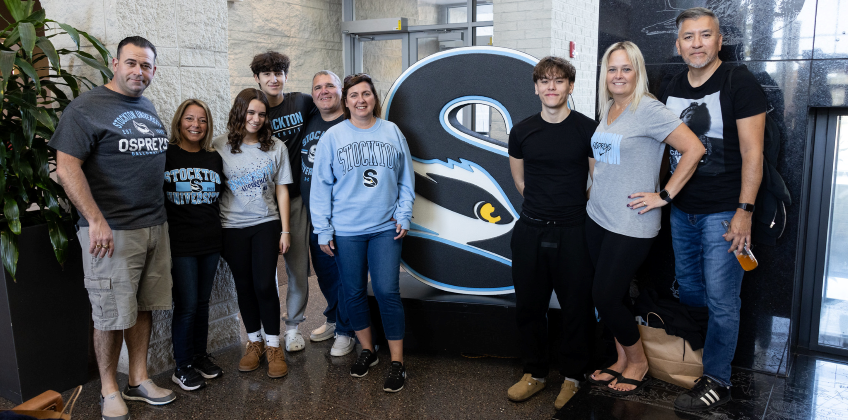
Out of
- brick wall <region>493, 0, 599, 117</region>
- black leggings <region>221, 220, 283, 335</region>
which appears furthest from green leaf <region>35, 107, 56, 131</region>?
brick wall <region>493, 0, 599, 117</region>

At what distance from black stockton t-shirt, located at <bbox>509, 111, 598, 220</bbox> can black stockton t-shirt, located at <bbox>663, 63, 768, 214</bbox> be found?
14.2 inches

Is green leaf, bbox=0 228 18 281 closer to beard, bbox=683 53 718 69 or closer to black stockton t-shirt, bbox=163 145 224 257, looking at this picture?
black stockton t-shirt, bbox=163 145 224 257

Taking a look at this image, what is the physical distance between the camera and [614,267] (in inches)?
88.8

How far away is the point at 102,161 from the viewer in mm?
2314

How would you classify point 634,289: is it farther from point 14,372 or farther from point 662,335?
point 14,372

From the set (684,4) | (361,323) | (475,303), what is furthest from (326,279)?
(684,4)

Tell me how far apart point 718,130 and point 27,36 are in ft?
8.51

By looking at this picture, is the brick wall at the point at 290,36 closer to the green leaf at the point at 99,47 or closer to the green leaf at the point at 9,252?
the green leaf at the point at 99,47

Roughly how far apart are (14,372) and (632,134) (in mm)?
2658

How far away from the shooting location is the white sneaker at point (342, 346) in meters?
3.10

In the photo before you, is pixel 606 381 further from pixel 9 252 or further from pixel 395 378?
pixel 9 252

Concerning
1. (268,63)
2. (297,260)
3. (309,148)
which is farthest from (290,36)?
(297,260)

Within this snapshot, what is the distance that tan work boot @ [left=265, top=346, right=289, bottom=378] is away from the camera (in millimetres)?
2824

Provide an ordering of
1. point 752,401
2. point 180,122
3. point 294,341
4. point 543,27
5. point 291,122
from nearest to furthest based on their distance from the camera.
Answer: point 752,401
point 180,122
point 291,122
point 294,341
point 543,27
